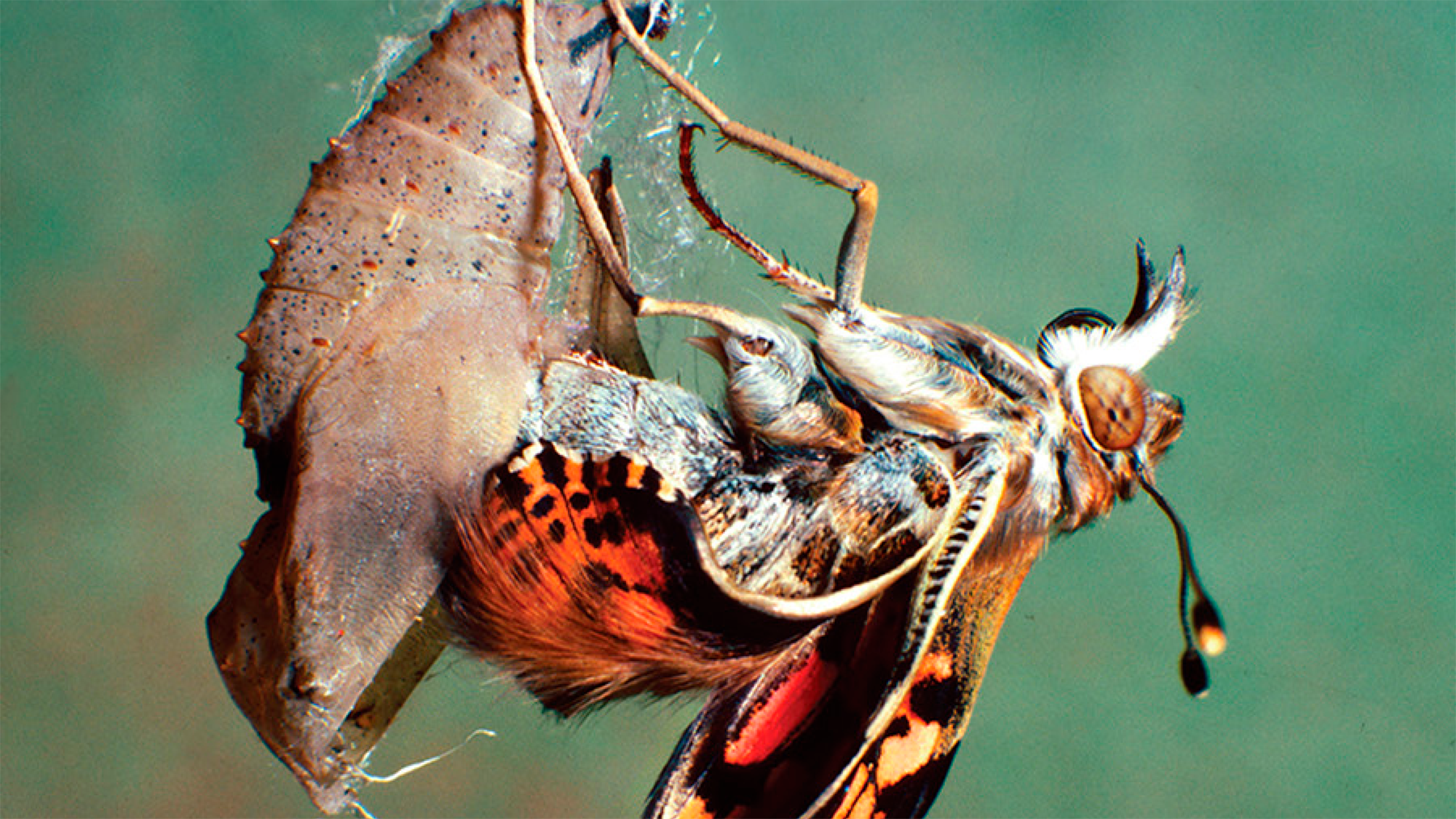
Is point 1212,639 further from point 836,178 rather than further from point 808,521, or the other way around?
point 836,178

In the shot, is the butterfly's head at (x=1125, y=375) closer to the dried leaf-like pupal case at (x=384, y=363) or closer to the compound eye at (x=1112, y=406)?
the compound eye at (x=1112, y=406)

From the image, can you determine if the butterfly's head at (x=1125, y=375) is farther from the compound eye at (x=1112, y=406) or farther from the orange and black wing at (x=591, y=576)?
the orange and black wing at (x=591, y=576)

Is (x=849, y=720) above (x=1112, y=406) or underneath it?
underneath

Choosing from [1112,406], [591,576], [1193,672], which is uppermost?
[1112,406]

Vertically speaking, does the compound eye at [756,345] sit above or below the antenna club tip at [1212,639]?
above

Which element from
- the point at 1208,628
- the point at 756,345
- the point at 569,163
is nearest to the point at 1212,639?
the point at 1208,628

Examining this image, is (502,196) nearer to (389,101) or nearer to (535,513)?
(389,101)

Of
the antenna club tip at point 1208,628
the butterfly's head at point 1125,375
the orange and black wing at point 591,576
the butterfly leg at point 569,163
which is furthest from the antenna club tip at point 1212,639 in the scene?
the butterfly leg at point 569,163

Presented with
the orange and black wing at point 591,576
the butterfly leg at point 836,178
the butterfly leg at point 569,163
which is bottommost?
the orange and black wing at point 591,576

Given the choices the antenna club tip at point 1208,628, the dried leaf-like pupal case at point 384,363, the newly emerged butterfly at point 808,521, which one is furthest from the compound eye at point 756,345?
the antenna club tip at point 1208,628
